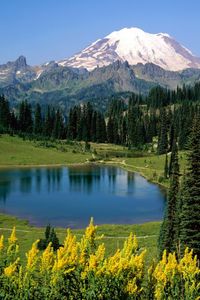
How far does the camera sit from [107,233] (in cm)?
6450

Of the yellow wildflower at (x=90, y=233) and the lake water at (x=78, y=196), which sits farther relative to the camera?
the lake water at (x=78, y=196)

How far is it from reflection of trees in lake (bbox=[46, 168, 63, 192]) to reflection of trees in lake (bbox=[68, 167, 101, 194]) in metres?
2.85

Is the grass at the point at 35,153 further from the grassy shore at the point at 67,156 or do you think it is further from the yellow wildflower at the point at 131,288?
the yellow wildflower at the point at 131,288

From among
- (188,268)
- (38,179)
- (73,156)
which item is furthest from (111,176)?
(188,268)

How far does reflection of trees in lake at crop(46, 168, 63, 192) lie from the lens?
116 m

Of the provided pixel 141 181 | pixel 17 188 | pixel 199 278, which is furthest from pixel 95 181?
pixel 199 278

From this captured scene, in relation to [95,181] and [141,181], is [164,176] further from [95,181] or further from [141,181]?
[95,181]

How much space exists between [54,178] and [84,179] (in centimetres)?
772

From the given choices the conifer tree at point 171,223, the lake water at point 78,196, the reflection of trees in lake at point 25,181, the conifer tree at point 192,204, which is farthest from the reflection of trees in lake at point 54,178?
the conifer tree at point 192,204

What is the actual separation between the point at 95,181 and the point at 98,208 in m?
36.2

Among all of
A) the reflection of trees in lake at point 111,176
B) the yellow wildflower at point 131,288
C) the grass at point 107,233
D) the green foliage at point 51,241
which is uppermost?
the yellow wildflower at point 131,288

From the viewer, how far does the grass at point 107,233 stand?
5459cm

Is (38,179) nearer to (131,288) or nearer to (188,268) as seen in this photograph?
(188,268)

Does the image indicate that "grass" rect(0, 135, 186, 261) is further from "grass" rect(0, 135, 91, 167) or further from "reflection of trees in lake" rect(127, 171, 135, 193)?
"reflection of trees in lake" rect(127, 171, 135, 193)
